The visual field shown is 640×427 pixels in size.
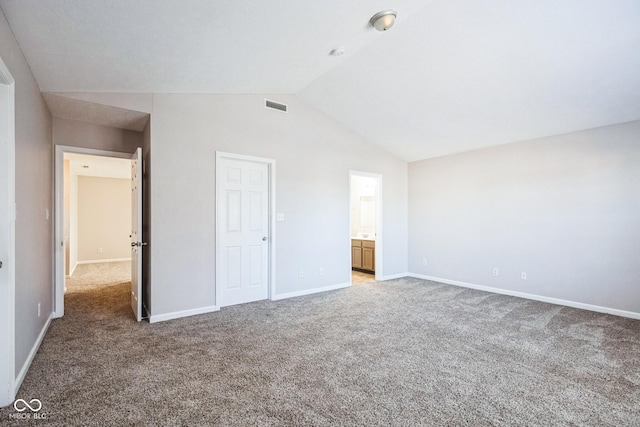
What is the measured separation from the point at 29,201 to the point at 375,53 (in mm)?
3636

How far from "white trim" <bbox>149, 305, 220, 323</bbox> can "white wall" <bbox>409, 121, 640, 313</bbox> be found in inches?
162

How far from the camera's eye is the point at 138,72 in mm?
2947

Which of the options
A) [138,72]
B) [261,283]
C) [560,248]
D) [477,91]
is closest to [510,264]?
[560,248]

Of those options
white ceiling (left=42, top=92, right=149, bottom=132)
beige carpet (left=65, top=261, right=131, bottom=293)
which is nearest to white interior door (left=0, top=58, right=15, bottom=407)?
white ceiling (left=42, top=92, right=149, bottom=132)

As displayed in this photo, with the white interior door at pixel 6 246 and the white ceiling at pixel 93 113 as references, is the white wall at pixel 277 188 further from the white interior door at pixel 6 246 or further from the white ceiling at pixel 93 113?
the white interior door at pixel 6 246

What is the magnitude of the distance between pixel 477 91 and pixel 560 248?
2.59 metres

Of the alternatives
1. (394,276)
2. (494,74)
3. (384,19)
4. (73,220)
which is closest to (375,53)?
(384,19)

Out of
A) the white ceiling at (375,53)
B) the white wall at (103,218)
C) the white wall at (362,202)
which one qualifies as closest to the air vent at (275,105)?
the white ceiling at (375,53)

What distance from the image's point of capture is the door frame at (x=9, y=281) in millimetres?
1969

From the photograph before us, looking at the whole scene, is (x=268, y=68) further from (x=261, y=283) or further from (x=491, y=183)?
(x=491, y=183)

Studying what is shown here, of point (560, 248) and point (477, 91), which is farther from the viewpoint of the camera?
point (560, 248)

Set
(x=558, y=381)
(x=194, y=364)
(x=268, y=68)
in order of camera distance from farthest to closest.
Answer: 1. (x=268, y=68)
2. (x=194, y=364)
3. (x=558, y=381)

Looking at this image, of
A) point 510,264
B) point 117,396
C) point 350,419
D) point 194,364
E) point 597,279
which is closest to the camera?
point 350,419

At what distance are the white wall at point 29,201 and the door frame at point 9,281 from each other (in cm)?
23
